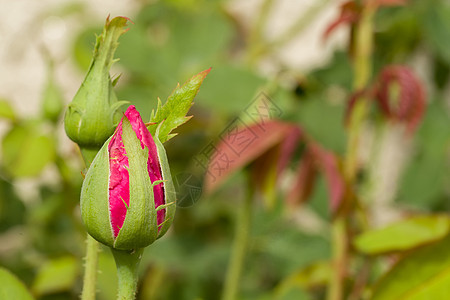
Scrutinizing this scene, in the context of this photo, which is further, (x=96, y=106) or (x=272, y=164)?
(x=272, y=164)

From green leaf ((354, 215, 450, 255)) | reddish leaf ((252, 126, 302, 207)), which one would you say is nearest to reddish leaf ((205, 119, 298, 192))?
reddish leaf ((252, 126, 302, 207))

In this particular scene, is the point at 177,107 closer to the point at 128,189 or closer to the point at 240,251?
the point at 128,189

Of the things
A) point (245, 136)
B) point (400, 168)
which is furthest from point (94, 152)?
point (400, 168)

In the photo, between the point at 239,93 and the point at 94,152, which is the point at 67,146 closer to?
the point at 239,93

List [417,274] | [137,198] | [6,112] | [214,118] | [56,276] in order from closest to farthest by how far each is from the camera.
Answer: [137,198], [417,274], [56,276], [6,112], [214,118]

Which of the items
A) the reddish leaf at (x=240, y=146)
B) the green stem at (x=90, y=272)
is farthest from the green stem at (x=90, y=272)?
the reddish leaf at (x=240, y=146)

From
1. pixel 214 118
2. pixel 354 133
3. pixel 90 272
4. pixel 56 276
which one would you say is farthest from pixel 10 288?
pixel 214 118

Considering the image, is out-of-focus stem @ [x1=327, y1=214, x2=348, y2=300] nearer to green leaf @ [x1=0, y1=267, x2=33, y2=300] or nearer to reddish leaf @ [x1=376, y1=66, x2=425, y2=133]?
reddish leaf @ [x1=376, y1=66, x2=425, y2=133]
